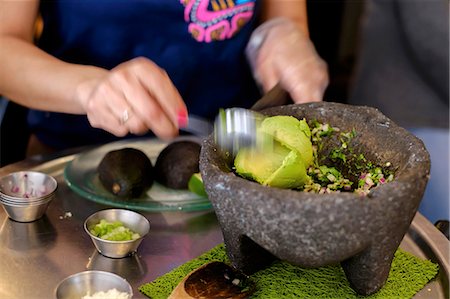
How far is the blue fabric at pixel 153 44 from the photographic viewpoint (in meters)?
1.24

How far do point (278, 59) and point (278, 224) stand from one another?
21.5 inches

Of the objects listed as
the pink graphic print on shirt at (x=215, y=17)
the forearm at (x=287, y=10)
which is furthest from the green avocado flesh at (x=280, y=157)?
the forearm at (x=287, y=10)

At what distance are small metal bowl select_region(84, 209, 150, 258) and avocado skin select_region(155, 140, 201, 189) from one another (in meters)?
0.13

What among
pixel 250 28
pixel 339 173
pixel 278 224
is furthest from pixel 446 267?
pixel 250 28

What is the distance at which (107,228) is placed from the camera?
0.98 m

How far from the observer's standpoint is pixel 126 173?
3.51 ft

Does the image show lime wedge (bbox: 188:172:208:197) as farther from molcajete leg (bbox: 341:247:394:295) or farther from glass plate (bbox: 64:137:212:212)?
molcajete leg (bbox: 341:247:394:295)

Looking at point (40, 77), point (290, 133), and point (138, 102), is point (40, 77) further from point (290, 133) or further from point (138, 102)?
point (290, 133)

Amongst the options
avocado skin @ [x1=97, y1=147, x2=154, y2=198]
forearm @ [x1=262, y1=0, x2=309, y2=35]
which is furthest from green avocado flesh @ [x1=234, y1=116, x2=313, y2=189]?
forearm @ [x1=262, y1=0, x2=309, y2=35]

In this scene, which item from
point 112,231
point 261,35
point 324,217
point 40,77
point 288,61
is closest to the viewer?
point 324,217

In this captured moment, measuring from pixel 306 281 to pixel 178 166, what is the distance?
0.31 meters

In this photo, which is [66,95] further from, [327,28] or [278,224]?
[327,28]

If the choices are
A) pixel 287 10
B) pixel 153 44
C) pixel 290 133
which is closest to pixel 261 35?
pixel 287 10

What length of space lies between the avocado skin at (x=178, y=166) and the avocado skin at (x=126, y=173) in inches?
0.8
